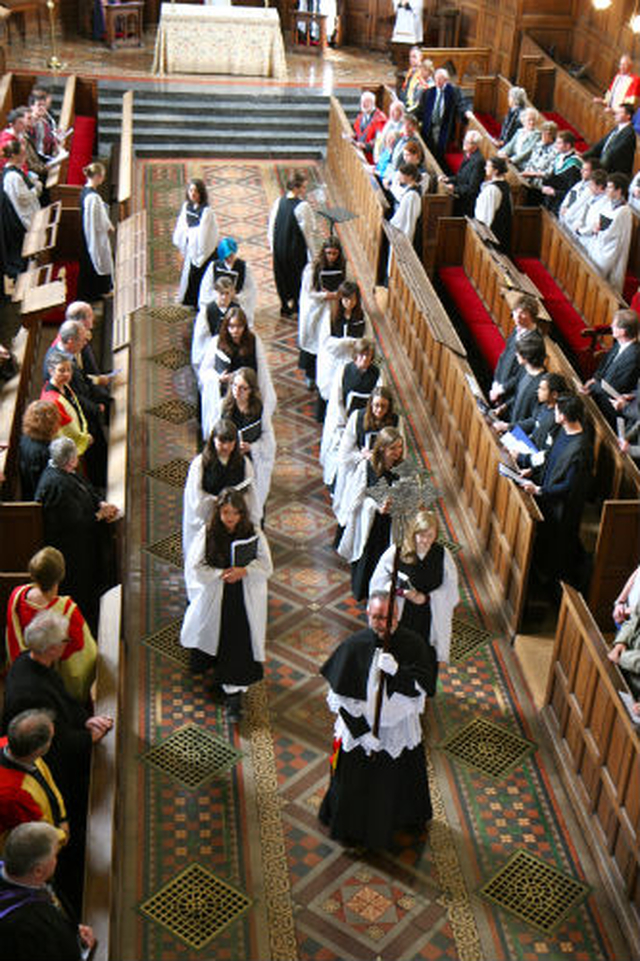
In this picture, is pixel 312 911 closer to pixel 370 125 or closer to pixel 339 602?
pixel 339 602

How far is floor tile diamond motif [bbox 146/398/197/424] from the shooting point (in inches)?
431

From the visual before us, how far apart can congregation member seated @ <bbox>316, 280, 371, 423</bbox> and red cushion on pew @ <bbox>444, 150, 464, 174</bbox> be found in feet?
21.5

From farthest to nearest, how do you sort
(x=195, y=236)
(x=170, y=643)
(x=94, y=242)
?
(x=94, y=242)
(x=195, y=236)
(x=170, y=643)

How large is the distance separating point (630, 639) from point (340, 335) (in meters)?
4.23

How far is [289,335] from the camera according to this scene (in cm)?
1262

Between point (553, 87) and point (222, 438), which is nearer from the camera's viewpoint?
point (222, 438)

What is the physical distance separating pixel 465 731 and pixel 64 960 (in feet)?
11.6

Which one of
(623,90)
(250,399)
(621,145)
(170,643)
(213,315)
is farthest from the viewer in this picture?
(623,90)

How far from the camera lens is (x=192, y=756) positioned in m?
7.36

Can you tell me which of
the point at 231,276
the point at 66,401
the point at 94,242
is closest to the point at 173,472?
the point at 66,401

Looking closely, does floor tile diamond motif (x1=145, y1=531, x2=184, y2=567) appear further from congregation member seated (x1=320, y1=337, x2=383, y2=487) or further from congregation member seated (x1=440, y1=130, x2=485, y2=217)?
congregation member seated (x1=440, y1=130, x2=485, y2=217)

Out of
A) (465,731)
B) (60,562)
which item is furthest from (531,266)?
(60,562)

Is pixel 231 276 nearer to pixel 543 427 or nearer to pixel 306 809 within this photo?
pixel 543 427

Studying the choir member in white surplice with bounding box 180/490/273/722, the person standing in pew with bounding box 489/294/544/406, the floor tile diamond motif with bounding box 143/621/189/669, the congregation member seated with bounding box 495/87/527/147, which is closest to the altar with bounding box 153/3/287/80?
the congregation member seated with bounding box 495/87/527/147
